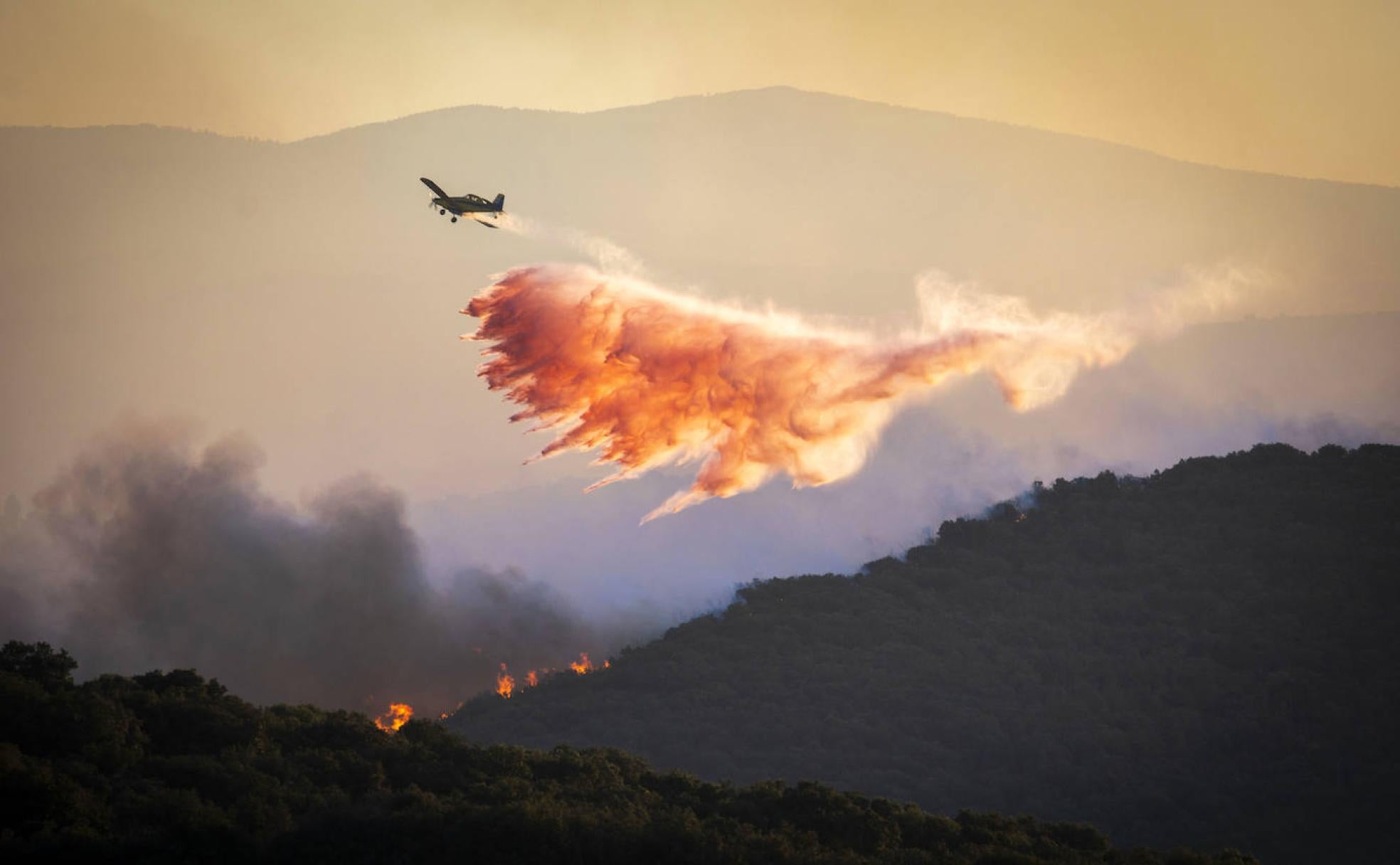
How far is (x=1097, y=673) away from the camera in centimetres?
13162

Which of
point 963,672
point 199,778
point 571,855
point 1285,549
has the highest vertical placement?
point 1285,549

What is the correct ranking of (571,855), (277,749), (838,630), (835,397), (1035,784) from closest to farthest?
(571,855) < (277,749) < (835,397) < (1035,784) < (838,630)

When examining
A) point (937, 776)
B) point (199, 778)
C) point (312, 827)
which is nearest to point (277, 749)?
point (199, 778)

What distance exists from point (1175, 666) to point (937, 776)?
29.0 meters

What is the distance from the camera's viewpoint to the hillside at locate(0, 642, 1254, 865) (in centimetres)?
5419

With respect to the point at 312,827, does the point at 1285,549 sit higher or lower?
higher

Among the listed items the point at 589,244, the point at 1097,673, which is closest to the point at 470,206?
the point at 589,244

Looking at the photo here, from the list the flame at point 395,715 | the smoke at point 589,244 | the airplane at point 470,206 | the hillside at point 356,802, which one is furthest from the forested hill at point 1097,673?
the airplane at point 470,206

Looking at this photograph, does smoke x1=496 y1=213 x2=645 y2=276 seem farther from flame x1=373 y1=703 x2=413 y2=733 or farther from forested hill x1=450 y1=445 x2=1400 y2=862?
flame x1=373 y1=703 x2=413 y2=733

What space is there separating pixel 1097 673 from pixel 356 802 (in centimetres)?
8529

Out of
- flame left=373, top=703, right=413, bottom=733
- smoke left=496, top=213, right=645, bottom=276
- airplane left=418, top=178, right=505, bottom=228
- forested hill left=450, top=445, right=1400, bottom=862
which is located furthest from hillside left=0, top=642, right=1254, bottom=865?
flame left=373, top=703, right=413, bottom=733

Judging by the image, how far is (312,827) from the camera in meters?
56.4

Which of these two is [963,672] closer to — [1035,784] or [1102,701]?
[1102,701]

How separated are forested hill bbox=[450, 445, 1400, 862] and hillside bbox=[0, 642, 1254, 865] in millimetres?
38039
